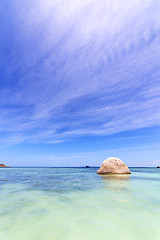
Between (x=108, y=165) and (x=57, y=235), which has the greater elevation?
(x=108, y=165)

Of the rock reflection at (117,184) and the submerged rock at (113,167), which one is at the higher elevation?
the submerged rock at (113,167)

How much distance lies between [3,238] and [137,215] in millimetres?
3202

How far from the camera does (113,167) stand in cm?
1881

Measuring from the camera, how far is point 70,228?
2.74m

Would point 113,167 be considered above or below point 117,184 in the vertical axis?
above

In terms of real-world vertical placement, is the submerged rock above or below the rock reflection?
above

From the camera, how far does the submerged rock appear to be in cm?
1869

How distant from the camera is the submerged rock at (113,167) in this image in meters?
18.7

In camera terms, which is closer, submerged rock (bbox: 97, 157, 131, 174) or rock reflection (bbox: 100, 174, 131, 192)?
rock reflection (bbox: 100, 174, 131, 192)

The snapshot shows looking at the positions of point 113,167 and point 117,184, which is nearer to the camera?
point 117,184

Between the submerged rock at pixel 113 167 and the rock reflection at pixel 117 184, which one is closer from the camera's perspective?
the rock reflection at pixel 117 184

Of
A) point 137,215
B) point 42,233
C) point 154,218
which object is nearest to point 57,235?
point 42,233

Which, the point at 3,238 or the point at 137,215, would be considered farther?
the point at 137,215

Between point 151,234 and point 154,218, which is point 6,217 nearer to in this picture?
point 151,234
